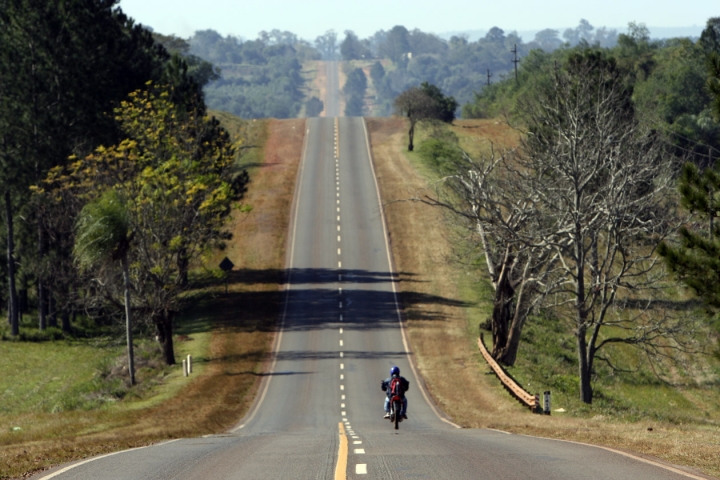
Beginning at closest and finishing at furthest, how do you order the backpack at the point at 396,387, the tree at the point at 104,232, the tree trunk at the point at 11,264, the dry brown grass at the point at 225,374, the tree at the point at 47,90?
the dry brown grass at the point at 225,374, the backpack at the point at 396,387, the tree at the point at 104,232, the tree at the point at 47,90, the tree trunk at the point at 11,264

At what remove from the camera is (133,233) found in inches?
1631

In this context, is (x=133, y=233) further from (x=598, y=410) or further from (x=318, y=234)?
(x=318, y=234)

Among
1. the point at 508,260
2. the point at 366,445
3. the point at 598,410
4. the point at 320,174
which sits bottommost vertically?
the point at 598,410

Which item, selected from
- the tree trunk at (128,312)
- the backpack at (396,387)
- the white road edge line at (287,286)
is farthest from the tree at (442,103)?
the backpack at (396,387)

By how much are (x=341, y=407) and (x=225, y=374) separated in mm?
9129

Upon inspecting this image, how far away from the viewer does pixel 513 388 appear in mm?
37094

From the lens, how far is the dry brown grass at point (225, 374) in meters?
21.8

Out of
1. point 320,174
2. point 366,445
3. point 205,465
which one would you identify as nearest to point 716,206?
point 366,445

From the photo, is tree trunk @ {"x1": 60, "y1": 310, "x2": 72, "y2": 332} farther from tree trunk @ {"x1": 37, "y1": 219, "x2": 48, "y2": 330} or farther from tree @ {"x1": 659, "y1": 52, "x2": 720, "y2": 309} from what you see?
tree @ {"x1": 659, "y1": 52, "x2": 720, "y2": 309}

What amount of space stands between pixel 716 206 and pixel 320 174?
242ft

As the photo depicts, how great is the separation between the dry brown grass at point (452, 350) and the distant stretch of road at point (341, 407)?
1.11 meters

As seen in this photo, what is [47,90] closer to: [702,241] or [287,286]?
[287,286]

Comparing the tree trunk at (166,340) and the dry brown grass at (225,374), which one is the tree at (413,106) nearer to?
the dry brown grass at (225,374)

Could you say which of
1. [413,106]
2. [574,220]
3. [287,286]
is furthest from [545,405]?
[413,106]
